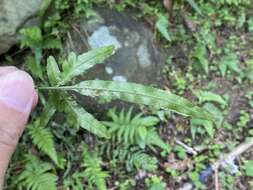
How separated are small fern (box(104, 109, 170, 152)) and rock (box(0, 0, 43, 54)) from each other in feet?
3.84

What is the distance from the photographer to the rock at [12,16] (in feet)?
13.0

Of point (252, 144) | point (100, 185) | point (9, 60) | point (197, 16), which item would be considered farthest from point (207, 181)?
point (9, 60)

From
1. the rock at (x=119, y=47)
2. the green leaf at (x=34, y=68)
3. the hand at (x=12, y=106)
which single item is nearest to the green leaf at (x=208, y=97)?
the rock at (x=119, y=47)

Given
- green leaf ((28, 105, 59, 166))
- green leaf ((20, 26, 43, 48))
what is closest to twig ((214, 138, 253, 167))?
green leaf ((28, 105, 59, 166))

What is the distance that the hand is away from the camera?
6.24 feet

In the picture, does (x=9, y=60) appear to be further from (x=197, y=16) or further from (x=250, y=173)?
(x=250, y=173)

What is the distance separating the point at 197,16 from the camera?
15.3 feet

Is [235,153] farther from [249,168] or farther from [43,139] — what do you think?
[43,139]

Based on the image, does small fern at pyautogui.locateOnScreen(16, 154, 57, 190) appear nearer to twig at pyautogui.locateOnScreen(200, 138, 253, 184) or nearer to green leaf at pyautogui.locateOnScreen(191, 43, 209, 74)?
twig at pyautogui.locateOnScreen(200, 138, 253, 184)

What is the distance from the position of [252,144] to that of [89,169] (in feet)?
5.02

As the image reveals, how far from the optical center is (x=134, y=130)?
3.82 metres

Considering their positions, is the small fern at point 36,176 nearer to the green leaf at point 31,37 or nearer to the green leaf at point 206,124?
the green leaf at point 31,37

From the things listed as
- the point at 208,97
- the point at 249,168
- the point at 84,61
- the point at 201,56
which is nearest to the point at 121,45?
the point at 201,56

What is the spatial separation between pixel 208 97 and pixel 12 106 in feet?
8.41
